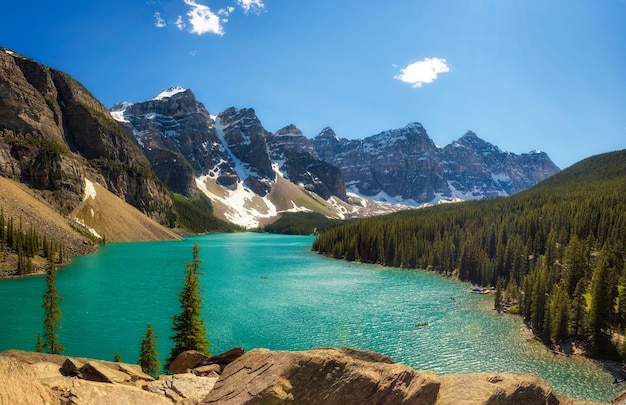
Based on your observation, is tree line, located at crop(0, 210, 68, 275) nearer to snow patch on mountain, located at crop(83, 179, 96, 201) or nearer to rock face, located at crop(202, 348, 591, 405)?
snow patch on mountain, located at crop(83, 179, 96, 201)

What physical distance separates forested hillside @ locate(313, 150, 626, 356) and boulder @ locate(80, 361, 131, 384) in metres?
50.9

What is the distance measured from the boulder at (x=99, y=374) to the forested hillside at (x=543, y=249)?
167ft

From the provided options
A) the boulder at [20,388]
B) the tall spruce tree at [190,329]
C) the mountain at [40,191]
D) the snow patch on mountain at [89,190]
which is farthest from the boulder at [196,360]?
the snow patch on mountain at [89,190]

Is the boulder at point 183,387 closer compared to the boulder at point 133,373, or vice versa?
the boulder at point 183,387

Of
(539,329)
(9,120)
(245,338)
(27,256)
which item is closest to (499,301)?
(539,329)

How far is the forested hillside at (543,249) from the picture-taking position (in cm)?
4888

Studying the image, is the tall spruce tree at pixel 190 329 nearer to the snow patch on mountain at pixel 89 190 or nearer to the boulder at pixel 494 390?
the boulder at pixel 494 390

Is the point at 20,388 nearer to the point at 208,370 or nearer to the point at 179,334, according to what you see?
the point at 208,370

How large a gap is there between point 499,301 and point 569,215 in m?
50.2

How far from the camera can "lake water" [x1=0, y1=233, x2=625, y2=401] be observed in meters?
41.7

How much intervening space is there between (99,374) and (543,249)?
10805cm

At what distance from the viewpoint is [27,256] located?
89.5m

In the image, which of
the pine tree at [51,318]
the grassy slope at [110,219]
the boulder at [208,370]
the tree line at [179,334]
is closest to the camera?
the boulder at [208,370]

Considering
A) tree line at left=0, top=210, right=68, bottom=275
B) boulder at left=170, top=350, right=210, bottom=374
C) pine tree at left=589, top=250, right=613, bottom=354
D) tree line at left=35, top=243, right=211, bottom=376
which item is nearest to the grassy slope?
tree line at left=0, top=210, right=68, bottom=275
